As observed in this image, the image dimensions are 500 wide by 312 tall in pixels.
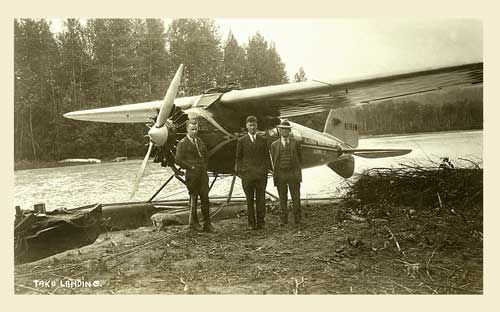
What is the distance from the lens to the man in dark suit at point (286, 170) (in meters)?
5.79

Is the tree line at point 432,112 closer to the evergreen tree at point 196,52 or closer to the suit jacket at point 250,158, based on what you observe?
the suit jacket at point 250,158


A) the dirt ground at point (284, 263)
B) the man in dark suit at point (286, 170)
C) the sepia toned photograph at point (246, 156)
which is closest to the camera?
the dirt ground at point (284, 263)

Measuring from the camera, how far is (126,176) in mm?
6887

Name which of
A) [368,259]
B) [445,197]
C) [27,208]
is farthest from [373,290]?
[27,208]

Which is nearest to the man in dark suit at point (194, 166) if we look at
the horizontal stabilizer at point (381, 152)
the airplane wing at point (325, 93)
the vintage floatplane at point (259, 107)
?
the vintage floatplane at point (259, 107)

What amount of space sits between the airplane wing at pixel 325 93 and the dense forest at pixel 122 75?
10.6 inches

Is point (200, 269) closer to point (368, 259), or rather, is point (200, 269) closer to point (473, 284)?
point (368, 259)

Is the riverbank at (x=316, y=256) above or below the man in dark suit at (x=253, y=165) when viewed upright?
below

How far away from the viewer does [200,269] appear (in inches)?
198

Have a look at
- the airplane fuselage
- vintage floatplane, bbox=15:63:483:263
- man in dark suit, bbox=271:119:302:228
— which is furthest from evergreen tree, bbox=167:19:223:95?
man in dark suit, bbox=271:119:302:228

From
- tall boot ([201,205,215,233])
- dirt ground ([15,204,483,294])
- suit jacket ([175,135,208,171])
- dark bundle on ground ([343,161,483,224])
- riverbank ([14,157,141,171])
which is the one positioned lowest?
dirt ground ([15,204,483,294])

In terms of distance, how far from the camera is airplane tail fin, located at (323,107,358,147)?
8.02 meters

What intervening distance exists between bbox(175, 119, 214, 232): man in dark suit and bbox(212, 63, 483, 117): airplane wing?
2.36 ft

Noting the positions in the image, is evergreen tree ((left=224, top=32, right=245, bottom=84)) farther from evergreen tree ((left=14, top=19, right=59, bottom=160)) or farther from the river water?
evergreen tree ((left=14, top=19, right=59, bottom=160))
